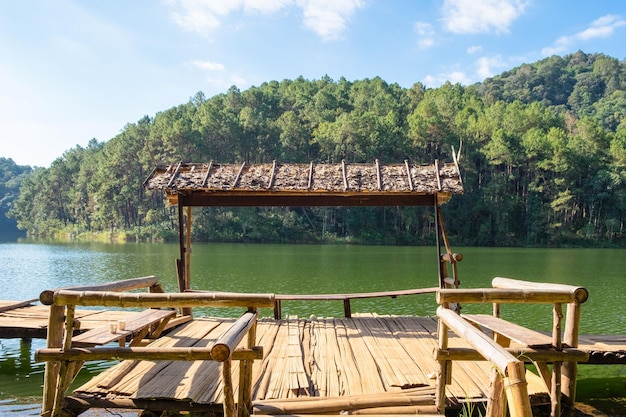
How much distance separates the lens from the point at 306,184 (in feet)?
25.8

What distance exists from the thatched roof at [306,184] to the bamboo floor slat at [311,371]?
2341 millimetres

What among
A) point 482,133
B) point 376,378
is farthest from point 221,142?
point 376,378

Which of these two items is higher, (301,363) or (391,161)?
(391,161)

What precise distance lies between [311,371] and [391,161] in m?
48.1

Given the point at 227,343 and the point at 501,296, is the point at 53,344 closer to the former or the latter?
the point at 227,343

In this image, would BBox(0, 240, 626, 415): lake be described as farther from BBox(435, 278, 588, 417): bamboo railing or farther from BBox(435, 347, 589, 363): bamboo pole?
BBox(435, 347, 589, 363): bamboo pole

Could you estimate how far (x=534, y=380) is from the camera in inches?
190

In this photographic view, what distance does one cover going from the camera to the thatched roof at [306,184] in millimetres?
7758

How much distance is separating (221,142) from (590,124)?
138ft

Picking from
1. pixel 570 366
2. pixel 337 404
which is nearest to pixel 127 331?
pixel 337 404

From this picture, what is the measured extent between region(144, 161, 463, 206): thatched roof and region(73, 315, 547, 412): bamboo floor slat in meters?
2.34

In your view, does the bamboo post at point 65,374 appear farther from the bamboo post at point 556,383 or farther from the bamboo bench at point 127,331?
the bamboo post at point 556,383

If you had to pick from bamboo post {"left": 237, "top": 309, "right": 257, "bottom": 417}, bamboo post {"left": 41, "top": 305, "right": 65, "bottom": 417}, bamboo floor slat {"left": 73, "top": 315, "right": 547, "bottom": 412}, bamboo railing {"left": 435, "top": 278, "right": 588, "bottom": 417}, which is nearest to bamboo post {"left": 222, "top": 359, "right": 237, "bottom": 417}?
bamboo post {"left": 237, "top": 309, "right": 257, "bottom": 417}

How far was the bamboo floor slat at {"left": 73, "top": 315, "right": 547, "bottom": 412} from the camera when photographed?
4.30 m
